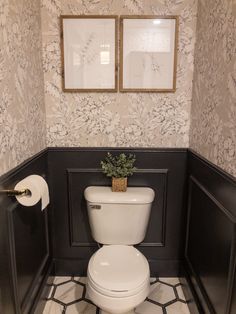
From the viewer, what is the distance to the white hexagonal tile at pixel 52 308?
5.64 ft

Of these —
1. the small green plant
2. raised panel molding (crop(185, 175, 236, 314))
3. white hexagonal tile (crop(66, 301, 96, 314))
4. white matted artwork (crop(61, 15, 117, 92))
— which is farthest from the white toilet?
white matted artwork (crop(61, 15, 117, 92))

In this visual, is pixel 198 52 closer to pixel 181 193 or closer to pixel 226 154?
pixel 226 154

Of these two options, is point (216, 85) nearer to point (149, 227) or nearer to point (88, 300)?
point (149, 227)

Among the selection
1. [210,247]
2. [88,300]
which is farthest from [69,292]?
[210,247]

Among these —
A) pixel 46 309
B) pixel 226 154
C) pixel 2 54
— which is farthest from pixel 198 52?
pixel 46 309

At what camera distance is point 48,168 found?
6.23 ft

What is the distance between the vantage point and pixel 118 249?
5.34 feet

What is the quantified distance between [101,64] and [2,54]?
2.41 ft

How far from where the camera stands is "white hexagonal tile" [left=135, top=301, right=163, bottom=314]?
1715 millimetres

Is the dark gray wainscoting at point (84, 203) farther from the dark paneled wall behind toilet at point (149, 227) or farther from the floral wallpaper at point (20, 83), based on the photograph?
the floral wallpaper at point (20, 83)

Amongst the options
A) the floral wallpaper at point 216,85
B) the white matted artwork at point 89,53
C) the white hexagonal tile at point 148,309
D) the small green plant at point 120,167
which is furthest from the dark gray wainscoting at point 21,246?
the floral wallpaper at point 216,85

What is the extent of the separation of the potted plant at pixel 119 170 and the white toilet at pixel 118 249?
0.17 feet

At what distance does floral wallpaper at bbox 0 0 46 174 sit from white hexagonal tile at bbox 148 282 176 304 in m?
1.24

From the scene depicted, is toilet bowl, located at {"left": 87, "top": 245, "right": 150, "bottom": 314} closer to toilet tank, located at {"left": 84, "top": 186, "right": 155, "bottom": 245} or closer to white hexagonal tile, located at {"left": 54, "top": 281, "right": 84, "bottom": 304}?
toilet tank, located at {"left": 84, "top": 186, "right": 155, "bottom": 245}
